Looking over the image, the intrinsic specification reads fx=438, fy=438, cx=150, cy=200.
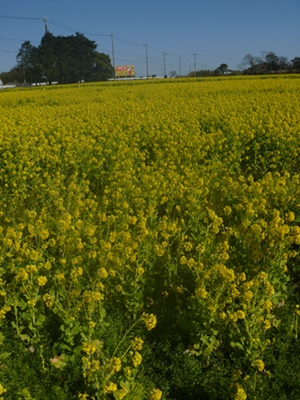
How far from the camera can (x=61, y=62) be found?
69500mm

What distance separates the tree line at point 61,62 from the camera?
68750mm

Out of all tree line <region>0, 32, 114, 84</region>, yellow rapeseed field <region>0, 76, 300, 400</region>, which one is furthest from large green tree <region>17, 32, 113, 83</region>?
yellow rapeseed field <region>0, 76, 300, 400</region>

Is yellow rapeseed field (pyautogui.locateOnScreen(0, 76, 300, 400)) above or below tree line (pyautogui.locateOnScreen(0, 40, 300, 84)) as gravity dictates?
below

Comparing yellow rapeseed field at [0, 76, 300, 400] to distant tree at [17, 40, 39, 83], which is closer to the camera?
yellow rapeseed field at [0, 76, 300, 400]

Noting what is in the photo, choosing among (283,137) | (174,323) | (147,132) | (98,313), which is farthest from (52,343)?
(147,132)

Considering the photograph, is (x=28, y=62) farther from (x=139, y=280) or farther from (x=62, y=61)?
(x=139, y=280)

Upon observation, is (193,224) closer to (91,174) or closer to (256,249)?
(256,249)

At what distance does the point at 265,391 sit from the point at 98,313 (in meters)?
1.24

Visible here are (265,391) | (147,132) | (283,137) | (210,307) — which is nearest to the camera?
(265,391)

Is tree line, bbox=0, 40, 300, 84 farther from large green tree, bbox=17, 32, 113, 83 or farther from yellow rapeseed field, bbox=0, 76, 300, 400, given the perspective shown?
yellow rapeseed field, bbox=0, 76, 300, 400

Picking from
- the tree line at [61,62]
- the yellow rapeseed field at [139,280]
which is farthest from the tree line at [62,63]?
the yellow rapeseed field at [139,280]

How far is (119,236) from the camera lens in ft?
12.3

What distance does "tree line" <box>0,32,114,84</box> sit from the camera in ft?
226

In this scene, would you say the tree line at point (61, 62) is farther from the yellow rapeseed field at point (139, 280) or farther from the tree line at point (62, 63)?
the yellow rapeseed field at point (139, 280)
